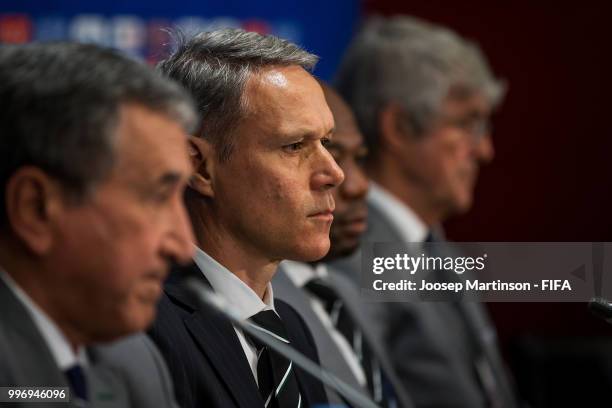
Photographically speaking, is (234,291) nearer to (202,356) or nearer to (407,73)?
(202,356)

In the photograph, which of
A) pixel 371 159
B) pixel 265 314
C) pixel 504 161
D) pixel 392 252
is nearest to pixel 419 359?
pixel 371 159

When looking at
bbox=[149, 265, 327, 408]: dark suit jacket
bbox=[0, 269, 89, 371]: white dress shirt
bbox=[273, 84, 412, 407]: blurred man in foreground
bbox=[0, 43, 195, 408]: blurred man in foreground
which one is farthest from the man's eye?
bbox=[0, 269, 89, 371]: white dress shirt

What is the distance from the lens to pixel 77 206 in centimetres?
115

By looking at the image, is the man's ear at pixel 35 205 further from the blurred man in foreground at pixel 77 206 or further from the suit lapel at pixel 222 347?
the suit lapel at pixel 222 347

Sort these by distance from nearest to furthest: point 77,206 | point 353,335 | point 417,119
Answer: point 77,206, point 353,335, point 417,119

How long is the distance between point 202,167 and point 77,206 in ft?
2.35

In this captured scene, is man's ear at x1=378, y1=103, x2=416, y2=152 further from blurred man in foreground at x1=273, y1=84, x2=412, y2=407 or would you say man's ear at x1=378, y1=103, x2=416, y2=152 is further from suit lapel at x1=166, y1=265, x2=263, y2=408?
suit lapel at x1=166, y1=265, x2=263, y2=408

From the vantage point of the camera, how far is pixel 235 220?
185 centimetres

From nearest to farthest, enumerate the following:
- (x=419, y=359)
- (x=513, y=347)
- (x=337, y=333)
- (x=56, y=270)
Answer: (x=56, y=270) → (x=337, y=333) → (x=419, y=359) → (x=513, y=347)

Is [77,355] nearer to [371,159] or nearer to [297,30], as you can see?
[371,159]

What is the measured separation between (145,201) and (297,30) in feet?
9.83

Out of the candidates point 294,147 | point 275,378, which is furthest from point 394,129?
point 275,378

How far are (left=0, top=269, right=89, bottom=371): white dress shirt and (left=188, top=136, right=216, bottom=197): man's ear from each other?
26.9 inches

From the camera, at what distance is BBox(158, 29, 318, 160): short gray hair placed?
185cm
